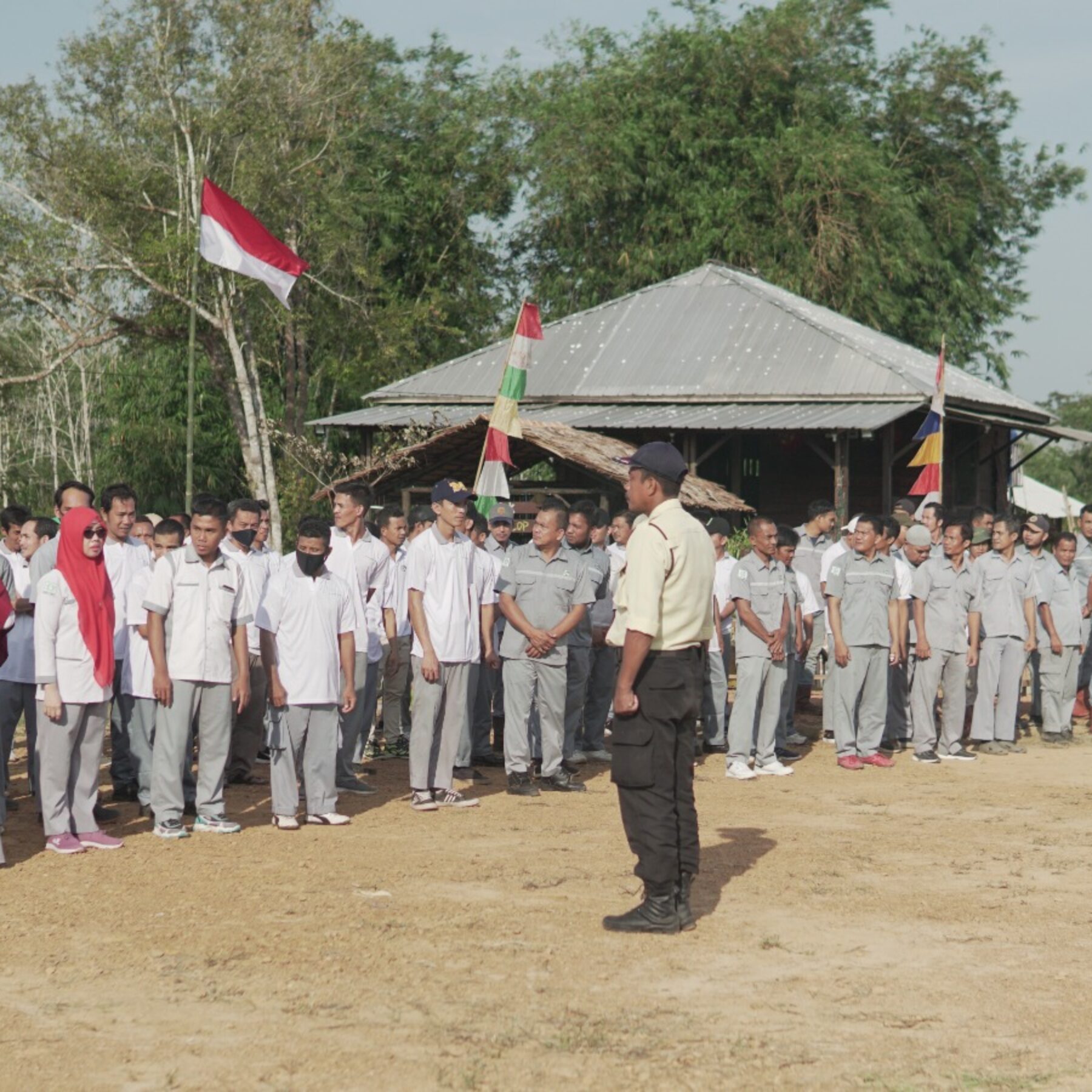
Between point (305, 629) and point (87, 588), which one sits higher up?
point (87, 588)

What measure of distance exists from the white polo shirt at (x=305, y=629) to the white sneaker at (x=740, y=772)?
10.9ft

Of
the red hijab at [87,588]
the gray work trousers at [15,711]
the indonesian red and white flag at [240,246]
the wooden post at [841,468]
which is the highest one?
the indonesian red and white flag at [240,246]

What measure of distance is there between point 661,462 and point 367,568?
4229 mm

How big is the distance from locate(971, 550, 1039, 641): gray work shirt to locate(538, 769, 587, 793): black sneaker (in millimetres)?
4202

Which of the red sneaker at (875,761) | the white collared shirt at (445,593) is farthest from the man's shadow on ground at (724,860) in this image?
the red sneaker at (875,761)

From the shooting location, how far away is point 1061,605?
13.5 meters

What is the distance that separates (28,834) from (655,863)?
390cm

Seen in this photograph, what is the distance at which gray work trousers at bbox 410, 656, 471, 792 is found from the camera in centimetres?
932

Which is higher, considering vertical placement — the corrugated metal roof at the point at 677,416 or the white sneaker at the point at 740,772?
the corrugated metal roof at the point at 677,416

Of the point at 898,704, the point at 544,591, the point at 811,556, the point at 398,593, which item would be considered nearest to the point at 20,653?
the point at 398,593

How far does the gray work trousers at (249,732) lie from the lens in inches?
412

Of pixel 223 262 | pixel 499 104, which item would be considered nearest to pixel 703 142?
pixel 499 104

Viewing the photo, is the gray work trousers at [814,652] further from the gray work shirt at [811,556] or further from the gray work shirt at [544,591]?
the gray work shirt at [544,591]

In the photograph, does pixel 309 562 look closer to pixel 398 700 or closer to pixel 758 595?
pixel 398 700
